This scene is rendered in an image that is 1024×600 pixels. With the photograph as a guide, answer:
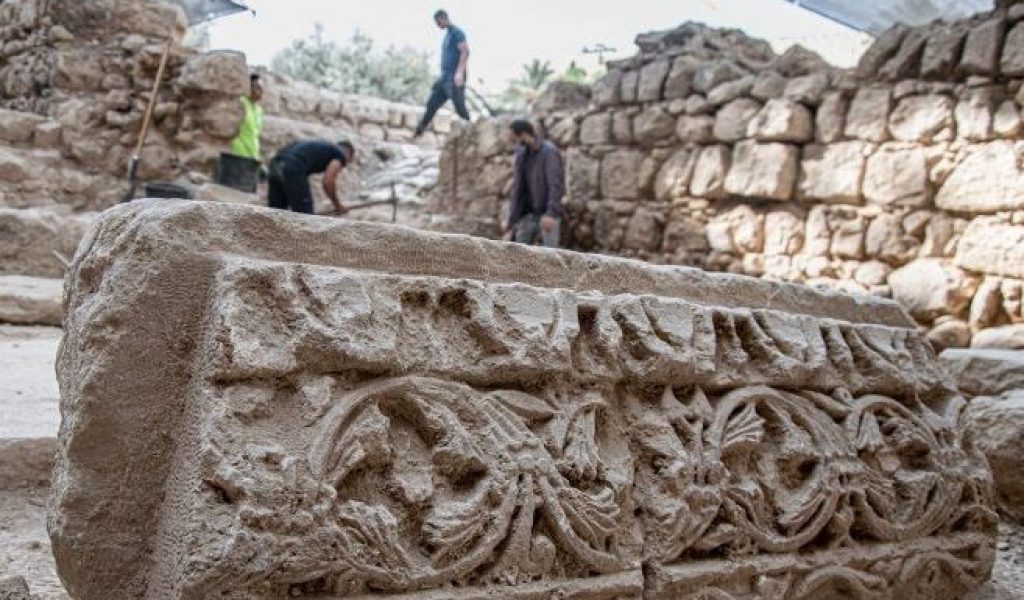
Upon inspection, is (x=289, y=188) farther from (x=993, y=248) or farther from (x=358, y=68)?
(x=358, y=68)

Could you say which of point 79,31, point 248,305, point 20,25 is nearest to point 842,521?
point 248,305

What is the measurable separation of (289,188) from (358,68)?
12117mm

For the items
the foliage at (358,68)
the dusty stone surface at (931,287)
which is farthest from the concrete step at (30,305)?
the foliage at (358,68)

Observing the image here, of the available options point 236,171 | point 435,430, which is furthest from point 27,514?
point 236,171

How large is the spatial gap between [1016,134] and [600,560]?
4050 millimetres

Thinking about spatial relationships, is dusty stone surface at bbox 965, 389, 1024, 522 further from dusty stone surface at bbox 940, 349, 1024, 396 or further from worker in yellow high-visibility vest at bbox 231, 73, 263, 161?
worker in yellow high-visibility vest at bbox 231, 73, 263, 161

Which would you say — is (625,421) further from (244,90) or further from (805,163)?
(244,90)

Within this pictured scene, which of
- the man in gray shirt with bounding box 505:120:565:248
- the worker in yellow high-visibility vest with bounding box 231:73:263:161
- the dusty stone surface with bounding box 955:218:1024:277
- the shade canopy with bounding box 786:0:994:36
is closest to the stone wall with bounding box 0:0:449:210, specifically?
the worker in yellow high-visibility vest with bounding box 231:73:263:161

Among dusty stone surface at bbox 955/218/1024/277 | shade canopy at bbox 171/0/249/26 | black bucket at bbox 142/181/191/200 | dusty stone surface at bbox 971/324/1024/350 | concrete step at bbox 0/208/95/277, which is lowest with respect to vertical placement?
concrete step at bbox 0/208/95/277

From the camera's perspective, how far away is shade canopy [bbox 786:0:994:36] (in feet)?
19.1

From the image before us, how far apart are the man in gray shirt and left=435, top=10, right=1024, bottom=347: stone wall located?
0.66 m

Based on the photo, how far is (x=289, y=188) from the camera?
6090 millimetres

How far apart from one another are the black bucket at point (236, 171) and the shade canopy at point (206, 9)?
2.27 metres

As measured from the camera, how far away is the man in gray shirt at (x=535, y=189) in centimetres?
645
